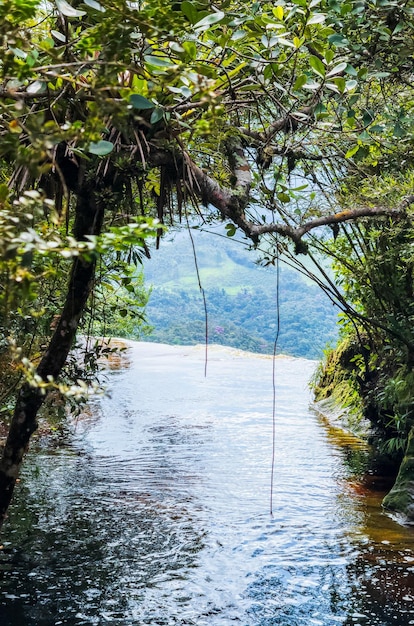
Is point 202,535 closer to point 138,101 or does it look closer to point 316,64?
point 316,64

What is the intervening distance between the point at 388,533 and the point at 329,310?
2492 cm

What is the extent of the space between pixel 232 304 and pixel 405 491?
2628cm

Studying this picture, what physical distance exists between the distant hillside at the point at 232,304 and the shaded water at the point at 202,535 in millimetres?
16578

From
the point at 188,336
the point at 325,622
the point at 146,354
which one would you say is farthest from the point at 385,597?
the point at 188,336

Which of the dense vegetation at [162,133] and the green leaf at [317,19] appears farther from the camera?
the green leaf at [317,19]

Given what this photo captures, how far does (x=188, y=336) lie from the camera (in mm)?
24578

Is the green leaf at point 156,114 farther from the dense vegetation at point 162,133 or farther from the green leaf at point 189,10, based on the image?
the green leaf at point 189,10

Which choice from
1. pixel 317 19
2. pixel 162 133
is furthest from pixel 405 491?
pixel 317 19

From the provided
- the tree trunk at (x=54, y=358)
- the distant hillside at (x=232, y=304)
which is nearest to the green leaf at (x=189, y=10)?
the tree trunk at (x=54, y=358)

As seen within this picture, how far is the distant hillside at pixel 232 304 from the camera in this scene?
25359mm

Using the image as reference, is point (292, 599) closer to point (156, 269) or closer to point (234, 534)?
point (234, 534)

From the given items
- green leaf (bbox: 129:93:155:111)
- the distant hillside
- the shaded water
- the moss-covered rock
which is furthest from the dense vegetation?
the distant hillside

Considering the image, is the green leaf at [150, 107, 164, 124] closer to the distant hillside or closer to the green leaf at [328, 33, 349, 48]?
the green leaf at [328, 33, 349, 48]

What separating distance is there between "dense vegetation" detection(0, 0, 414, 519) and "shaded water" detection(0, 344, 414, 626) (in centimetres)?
85
